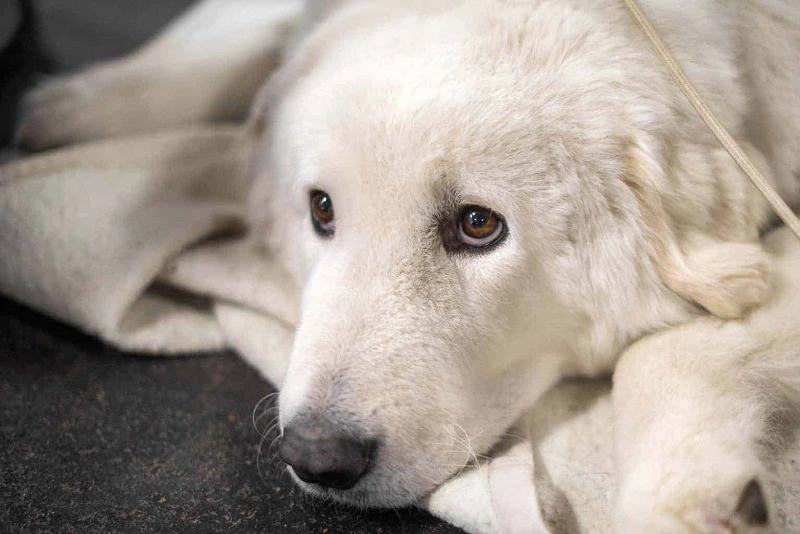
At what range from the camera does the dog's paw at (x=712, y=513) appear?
1.17 metres

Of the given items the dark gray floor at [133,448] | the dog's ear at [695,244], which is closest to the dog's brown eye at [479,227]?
the dog's ear at [695,244]

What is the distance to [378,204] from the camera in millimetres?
1429

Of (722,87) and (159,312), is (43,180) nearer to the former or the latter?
(159,312)

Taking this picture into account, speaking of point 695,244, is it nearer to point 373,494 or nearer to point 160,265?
point 373,494

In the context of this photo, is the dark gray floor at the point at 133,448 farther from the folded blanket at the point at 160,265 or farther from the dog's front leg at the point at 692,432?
the dog's front leg at the point at 692,432

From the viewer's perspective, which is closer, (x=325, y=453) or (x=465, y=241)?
(x=325, y=453)

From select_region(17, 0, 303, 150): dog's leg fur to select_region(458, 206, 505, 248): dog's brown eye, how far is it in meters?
1.41

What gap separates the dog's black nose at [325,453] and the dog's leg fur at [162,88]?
4.91 ft

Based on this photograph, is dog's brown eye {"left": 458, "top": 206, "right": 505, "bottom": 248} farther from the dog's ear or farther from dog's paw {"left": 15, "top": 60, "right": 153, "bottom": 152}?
dog's paw {"left": 15, "top": 60, "right": 153, "bottom": 152}

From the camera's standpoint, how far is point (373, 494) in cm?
136

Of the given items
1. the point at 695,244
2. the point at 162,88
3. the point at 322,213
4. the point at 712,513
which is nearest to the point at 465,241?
the point at 322,213

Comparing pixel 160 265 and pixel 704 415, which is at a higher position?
pixel 704 415

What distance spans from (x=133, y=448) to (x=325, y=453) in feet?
1.82

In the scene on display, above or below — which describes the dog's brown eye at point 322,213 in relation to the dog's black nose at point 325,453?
above
